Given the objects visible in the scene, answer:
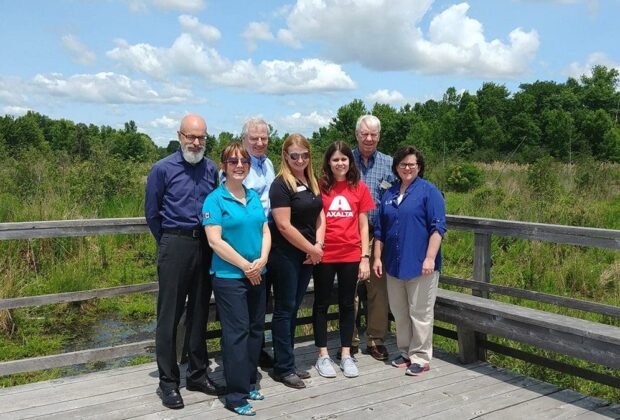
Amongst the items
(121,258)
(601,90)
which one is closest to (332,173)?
(121,258)

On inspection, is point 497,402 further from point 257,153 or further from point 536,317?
point 257,153

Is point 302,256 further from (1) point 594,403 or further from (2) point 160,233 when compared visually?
(1) point 594,403

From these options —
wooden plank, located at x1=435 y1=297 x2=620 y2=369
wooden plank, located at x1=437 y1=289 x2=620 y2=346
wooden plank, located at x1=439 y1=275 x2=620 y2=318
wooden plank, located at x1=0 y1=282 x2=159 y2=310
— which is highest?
wooden plank, located at x1=0 y1=282 x2=159 y2=310

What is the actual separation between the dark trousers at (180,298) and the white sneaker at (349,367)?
3.28ft

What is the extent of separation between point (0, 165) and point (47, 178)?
6.67 feet

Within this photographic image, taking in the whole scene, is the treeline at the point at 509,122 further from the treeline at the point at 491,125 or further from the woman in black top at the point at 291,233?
the woman in black top at the point at 291,233

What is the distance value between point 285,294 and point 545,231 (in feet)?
6.05

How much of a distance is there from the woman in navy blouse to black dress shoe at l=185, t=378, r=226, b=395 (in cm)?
134

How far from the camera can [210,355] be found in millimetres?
4582

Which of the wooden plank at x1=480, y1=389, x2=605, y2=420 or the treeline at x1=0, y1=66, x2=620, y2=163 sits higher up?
the treeline at x1=0, y1=66, x2=620, y2=163

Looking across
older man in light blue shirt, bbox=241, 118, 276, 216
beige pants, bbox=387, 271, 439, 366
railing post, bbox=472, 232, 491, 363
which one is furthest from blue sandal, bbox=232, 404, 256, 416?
railing post, bbox=472, 232, 491, 363

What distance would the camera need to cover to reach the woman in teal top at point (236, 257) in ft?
11.4

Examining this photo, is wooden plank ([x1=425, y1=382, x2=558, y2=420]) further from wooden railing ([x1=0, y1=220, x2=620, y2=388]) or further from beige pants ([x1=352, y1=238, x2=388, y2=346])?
beige pants ([x1=352, y1=238, x2=388, y2=346])

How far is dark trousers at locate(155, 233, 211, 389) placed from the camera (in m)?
3.53
